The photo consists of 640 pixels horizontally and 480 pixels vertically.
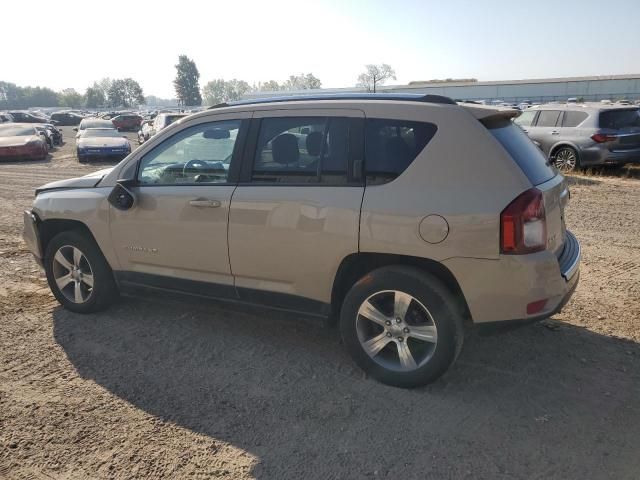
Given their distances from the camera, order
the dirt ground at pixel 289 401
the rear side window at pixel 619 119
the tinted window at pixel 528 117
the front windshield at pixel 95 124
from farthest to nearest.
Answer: the front windshield at pixel 95 124, the tinted window at pixel 528 117, the rear side window at pixel 619 119, the dirt ground at pixel 289 401

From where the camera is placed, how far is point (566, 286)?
3.21 meters

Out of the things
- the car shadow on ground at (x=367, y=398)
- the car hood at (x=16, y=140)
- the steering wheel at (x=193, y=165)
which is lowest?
the car shadow on ground at (x=367, y=398)

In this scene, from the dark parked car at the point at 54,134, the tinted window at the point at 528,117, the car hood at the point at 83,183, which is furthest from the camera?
the dark parked car at the point at 54,134

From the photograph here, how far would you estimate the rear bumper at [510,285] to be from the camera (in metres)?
2.96

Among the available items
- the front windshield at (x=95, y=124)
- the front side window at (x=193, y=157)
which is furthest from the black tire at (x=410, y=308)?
the front windshield at (x=95, y=124)

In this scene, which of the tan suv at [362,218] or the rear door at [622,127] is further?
the rear door at [622,127]

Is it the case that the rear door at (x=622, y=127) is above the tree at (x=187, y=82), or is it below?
below

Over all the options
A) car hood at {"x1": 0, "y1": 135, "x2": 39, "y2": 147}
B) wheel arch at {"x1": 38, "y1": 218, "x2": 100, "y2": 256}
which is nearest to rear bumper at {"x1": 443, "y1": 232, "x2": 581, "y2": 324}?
wheel arch at {"x1": 38, "y1": 218, "x2": 100, "y2": 256}

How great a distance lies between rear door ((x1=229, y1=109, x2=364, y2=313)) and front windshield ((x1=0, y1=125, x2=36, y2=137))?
2039cm

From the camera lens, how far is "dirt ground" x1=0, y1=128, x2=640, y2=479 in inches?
107

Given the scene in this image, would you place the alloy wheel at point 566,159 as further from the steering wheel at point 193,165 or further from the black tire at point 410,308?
the steering wheel at point 193,165

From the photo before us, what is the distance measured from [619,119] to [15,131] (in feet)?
70.8

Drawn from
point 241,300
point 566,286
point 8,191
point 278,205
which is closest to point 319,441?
point 241,300

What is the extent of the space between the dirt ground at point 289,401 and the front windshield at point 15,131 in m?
18.5
